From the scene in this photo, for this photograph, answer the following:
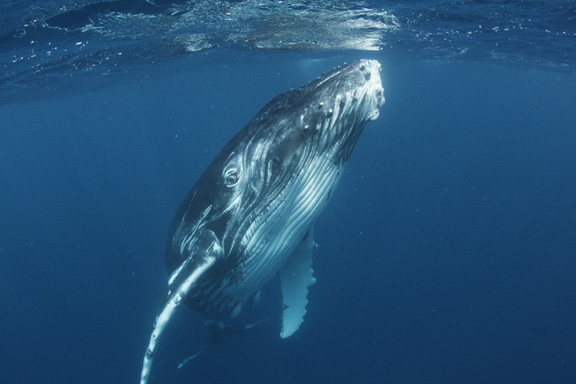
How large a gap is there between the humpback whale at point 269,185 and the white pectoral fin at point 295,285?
1.34 metres

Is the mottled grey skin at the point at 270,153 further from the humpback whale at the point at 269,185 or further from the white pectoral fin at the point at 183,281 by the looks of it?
the white pectoral fin at the point at 183,281

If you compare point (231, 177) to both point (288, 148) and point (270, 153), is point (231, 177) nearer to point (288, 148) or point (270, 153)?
point (270, 153)

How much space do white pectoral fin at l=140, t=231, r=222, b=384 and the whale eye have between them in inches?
25.7

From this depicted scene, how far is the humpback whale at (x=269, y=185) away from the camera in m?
4.56

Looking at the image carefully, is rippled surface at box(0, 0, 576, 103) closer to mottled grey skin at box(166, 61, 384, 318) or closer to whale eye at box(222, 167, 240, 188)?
mottled grey skin at box(166, 61, 384, 318)

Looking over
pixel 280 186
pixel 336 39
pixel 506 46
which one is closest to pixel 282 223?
pixel 280 186

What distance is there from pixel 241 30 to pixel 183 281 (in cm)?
1531

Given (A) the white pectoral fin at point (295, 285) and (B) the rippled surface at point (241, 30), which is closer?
(A) the white pectoral fin at point (295, 285)

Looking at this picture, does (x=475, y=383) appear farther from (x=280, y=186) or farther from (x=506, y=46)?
(x=280, y=186)

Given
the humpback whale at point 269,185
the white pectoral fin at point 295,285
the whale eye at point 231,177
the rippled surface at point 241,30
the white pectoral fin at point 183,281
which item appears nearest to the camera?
the white pectoral fin at point 183,281

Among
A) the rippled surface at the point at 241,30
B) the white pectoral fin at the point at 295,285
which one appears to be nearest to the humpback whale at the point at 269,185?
the white pectoral fin at the point at 295,285

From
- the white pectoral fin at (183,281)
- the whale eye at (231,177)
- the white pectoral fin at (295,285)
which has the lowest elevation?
the white pectoral fin at (295,285)

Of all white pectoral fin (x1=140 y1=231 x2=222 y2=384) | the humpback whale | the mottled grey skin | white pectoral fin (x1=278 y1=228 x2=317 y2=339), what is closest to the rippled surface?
the mottled grey skin

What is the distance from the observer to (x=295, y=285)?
7488 millimetres
